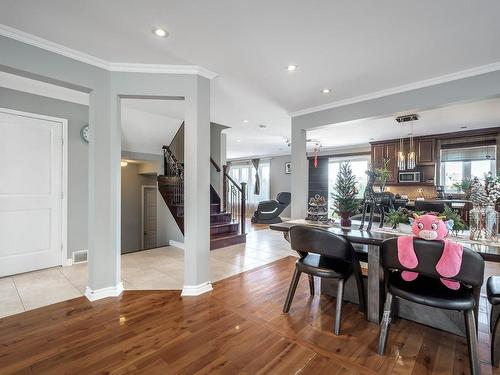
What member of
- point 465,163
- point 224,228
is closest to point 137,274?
point 224,228

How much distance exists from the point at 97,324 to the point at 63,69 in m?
2.43

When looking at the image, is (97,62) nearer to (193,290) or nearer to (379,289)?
(193,290)

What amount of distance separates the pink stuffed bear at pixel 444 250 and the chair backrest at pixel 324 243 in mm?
433

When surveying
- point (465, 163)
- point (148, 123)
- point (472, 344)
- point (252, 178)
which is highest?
point (148, 123)

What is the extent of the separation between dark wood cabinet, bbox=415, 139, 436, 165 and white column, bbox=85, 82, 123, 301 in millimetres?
6900

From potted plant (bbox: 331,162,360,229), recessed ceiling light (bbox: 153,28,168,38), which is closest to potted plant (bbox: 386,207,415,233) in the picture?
potted plant (bbox: 331,162,360,229)

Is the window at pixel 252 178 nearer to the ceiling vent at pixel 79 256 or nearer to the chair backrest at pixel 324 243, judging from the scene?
the ceiling vent at pixel 79 256

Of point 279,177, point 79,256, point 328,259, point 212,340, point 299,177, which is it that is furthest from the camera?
point 279,177

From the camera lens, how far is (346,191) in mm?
2527

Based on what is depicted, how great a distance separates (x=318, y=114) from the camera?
4.21 metres

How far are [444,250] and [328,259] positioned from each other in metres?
0.99

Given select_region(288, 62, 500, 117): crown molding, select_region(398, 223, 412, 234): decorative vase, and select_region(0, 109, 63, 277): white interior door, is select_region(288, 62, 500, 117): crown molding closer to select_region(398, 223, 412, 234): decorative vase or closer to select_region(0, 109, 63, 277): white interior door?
select_region(398, 223, 412, 234): decorative vase

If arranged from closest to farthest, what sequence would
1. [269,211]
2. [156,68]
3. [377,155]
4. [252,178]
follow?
1. [156,68]
2. [377,155]
3. [269,211]
4. [252,178]

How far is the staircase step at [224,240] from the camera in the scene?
15.6 feet
